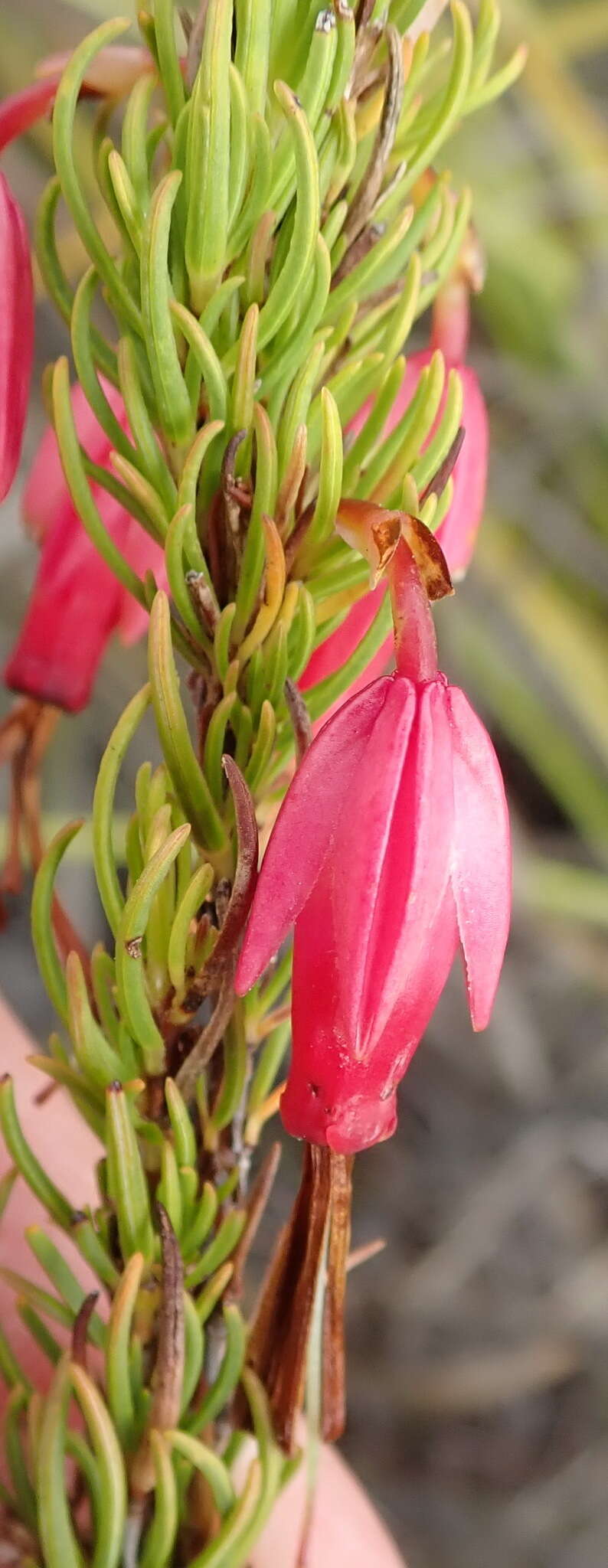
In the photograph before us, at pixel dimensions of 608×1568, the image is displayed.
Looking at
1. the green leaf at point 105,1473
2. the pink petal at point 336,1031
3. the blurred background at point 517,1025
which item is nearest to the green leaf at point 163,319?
the pink petal at point 336,1031

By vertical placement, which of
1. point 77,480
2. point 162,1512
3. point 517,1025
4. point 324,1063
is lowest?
point 517,1025

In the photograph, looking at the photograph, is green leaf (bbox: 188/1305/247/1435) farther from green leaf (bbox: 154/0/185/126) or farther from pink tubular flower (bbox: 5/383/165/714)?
green leaf (bbox: 154/0/185/126)

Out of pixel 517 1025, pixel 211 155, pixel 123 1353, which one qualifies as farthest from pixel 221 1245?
pixel 517 1025

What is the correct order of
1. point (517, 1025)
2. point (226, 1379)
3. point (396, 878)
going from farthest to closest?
point (517, 1025) < point (226, 1379) < point (396, 878)

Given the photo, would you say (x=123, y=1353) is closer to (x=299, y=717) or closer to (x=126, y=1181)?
(x=126, y=1181)

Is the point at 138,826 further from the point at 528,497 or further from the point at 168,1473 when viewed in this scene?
the point at 528,497

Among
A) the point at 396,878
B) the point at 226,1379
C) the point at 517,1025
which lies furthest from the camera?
the point at 517,1025

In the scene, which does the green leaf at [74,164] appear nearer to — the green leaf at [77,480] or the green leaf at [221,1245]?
the green leaf at [77,480]
